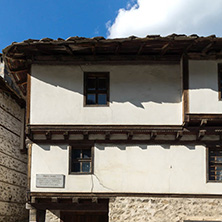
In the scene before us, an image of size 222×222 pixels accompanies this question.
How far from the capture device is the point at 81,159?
8.59 meters

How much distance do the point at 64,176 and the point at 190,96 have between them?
397 centimetres

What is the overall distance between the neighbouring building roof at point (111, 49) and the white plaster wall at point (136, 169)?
8.11 ft

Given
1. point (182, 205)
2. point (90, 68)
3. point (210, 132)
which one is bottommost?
point (182, 205)

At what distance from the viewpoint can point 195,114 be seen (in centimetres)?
788

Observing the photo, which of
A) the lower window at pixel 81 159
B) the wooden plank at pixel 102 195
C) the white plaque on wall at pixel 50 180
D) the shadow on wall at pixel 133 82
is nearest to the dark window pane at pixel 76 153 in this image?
the lower window at pixel 81 159

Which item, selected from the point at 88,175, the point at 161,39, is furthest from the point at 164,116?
the point at 88,175

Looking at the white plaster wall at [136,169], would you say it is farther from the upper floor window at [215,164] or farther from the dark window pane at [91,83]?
the dark window pane at [91,83]

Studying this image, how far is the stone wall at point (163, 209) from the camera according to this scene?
8.16 metres

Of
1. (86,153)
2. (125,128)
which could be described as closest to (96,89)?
(125,128)

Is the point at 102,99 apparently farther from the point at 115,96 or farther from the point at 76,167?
the point at 76,167

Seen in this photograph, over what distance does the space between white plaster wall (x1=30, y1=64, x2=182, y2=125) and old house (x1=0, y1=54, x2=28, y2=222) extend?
13.2 ft

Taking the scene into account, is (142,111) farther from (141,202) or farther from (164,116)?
(141,202)

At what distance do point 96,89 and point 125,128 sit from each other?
1424 millimetres

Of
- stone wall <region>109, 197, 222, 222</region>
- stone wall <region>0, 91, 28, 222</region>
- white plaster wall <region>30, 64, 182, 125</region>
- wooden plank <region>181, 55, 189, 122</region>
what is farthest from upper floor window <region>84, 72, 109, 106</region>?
stone wall <region>0, 91, 28, 222</region>
